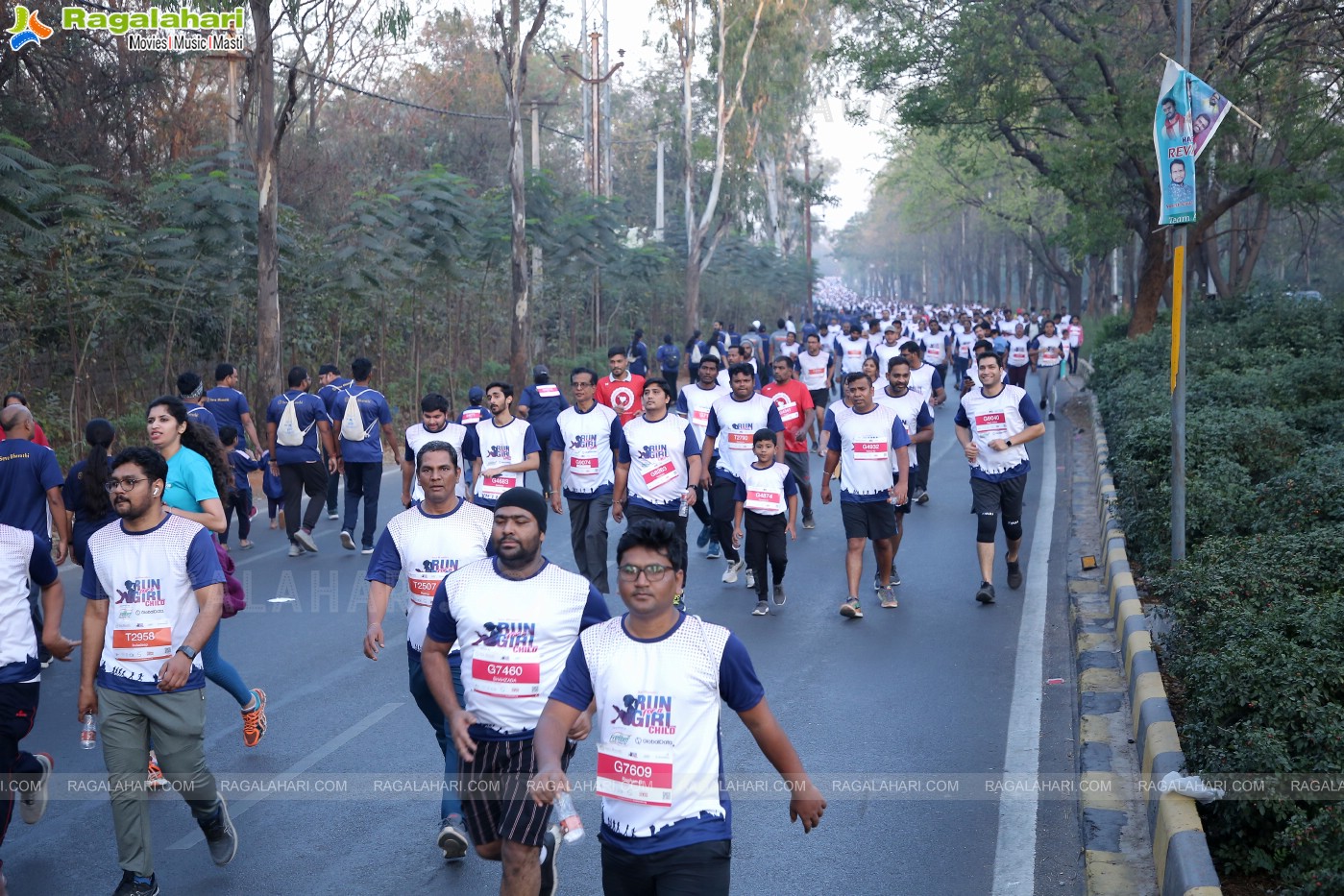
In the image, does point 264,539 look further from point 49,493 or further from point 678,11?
point 678,11

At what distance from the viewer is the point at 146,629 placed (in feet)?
17.6

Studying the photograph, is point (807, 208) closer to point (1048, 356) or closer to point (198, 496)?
point (1048, 356)

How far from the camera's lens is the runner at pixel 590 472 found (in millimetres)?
10305

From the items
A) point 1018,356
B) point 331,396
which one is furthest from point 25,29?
point 1018,356

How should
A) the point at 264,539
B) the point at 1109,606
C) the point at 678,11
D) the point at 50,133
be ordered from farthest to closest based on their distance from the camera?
the point at 678,11 → the point at 50,133 → the point at 264,539 → the point at 1109,606

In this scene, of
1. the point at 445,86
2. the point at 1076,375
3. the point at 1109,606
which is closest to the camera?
the point at 1109,606

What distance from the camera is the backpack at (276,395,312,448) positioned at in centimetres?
1301

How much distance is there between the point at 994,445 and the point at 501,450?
3.91m

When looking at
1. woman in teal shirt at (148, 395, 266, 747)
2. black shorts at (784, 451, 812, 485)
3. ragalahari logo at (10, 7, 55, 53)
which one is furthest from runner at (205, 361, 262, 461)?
ragalahari logo at (10, 7, 55, 53)

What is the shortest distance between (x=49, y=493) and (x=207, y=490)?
1.82 meters

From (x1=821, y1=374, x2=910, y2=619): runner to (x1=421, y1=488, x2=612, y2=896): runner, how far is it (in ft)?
19.2

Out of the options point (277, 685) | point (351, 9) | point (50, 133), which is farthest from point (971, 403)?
point (50, 133)

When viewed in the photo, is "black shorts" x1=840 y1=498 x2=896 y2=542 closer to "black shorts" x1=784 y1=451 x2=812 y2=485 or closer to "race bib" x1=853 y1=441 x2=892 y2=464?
"race bib" x1=853 y1=441 x2=892 y2=464

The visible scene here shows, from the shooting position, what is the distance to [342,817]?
634 cm
